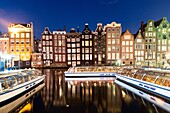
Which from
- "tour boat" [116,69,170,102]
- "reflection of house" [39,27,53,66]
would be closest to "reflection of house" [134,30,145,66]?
"reflection of house" [39,27,53,66]

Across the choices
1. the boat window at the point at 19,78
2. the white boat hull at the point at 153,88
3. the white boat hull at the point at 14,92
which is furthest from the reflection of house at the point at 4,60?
the white boat hull at the point at 153,88

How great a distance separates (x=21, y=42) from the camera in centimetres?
6700

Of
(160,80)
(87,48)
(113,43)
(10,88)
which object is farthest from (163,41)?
(10,88)

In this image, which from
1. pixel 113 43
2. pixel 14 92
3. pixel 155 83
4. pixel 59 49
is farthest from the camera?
pixel 59 49

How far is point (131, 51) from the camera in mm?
58531

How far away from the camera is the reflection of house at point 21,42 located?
66.3 metres

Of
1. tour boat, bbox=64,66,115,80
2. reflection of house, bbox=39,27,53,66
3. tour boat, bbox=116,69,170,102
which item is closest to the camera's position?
tour boat, bbox=116,69,170,102

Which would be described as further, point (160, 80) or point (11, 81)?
point (160, 80)

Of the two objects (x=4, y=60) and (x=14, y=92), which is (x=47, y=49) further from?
(x=14, y=92)

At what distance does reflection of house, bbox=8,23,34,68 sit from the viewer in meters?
66.3

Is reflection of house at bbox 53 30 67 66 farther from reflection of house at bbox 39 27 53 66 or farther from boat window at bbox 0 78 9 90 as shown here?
boat window at bbox 0 78 9 90

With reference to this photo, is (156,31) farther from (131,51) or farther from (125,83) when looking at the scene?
(125,83)

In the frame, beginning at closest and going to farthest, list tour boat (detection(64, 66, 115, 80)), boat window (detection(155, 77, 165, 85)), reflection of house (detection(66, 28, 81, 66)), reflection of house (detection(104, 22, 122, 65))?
1. boat window (detection(155, 77, 165, 85))
2. tour boat (detection(64, 66, 115, 80))
3. reflection of house (detection(104, 22, 122, 65))
4. reflection of house (detection(66, 28, 81, 66))

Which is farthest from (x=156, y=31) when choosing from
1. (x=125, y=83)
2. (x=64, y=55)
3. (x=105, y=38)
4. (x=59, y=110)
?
(x=59, y=110)
